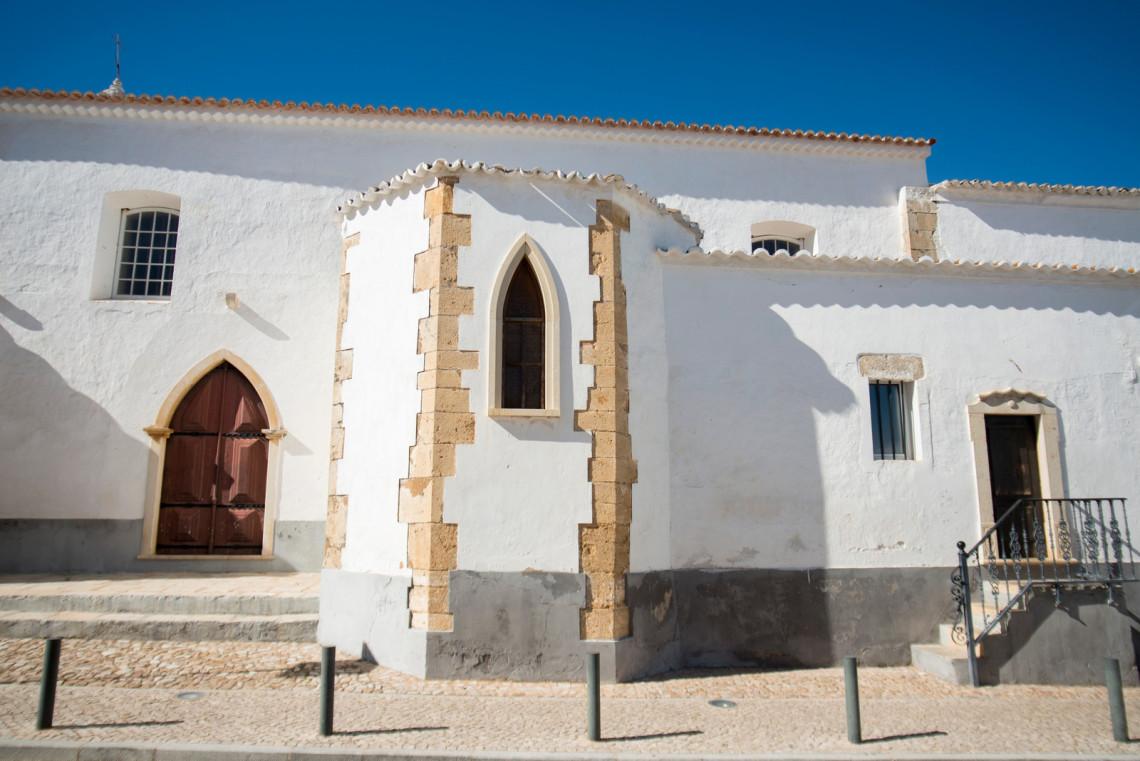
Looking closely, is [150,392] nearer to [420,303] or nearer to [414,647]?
[420,303]

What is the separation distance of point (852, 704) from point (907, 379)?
4.52 meters

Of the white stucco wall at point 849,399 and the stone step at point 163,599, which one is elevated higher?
the white stucco wall at point 849,399

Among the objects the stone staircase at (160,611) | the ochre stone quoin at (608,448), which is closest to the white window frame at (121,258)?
the stone staircase at (160,611)

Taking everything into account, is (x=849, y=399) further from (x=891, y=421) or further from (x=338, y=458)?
(x=338, y=458)

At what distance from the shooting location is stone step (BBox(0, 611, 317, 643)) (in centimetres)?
789

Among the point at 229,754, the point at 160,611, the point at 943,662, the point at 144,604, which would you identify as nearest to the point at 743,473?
the point at 943,662

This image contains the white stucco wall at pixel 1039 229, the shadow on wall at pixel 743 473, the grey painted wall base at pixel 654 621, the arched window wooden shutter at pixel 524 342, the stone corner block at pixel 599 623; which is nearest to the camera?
the grey painted wall base at pixel 654 621

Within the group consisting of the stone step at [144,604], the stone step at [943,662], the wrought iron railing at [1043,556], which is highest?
the wrought iron railing at [1043,556]

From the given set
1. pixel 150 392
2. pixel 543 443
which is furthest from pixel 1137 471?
pixel 150 392

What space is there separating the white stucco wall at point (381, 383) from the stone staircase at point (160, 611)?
0.90 metres

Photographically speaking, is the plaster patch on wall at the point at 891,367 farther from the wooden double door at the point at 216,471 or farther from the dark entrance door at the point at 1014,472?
the wooden double door at the point at 216,471

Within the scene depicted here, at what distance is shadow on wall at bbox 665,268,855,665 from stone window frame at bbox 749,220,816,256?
4.76 m

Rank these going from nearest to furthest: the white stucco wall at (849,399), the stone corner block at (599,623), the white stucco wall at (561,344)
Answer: the stone corner block at (599,623), the white stucco wall at (561,344), the white stucco wall at (849,399)

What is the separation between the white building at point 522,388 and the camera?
7.75 m
